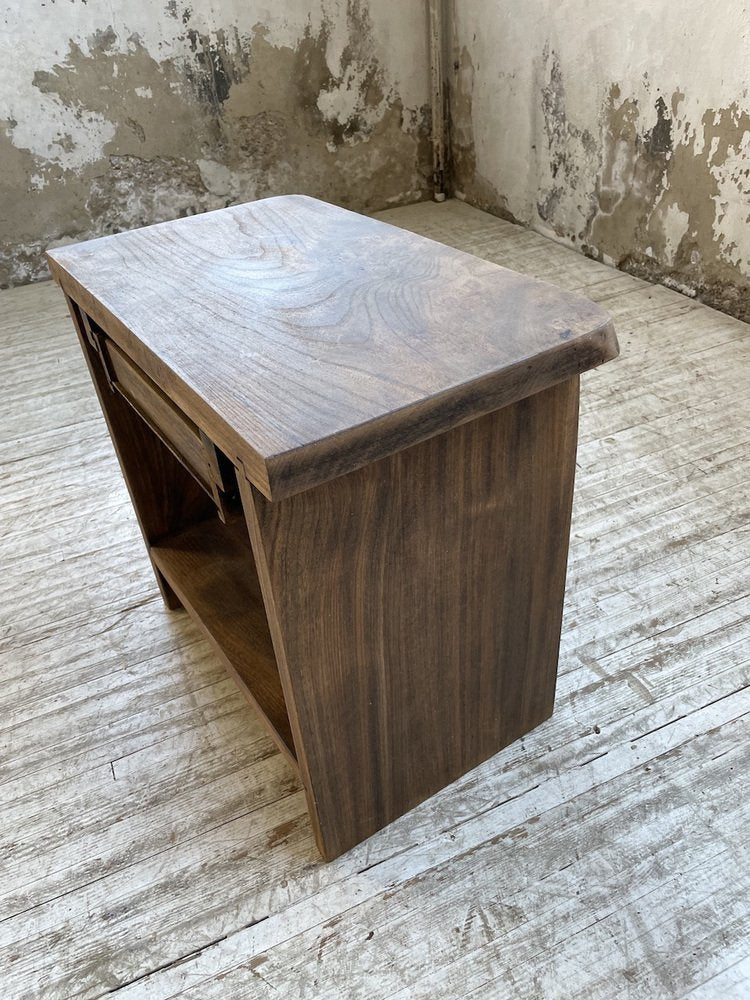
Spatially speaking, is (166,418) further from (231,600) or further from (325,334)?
(231,600)

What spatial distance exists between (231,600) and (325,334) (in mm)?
595

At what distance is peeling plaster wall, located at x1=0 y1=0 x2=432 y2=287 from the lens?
294cm

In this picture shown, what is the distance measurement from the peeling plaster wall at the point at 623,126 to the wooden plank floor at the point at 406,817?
103cm

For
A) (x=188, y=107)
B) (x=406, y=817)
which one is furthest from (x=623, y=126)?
(x=406, y=817)

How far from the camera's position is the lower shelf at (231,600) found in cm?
113

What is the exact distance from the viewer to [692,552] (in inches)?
61.6

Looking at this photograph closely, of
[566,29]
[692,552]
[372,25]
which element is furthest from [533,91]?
[692,552]

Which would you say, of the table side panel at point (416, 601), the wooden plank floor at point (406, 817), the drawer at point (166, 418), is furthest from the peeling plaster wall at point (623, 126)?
the drawer at point (166, 418)

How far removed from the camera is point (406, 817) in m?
1.12

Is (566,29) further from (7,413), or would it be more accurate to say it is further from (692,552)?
(7,413)

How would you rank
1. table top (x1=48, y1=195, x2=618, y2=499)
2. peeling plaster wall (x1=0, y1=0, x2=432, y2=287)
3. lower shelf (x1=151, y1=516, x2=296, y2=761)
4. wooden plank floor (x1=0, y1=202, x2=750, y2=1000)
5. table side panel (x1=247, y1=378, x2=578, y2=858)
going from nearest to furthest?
table top (x1=48, y1=195, x2=618, y2=499) < table side panel (x1=247, y1=378, x2=578, y2=858) < wooden plank floor (x1=0, y1=202, x2=750, y2=1000) < lower shelf (x1=151, y1=516, x2=296, y2=761) < peeling plaster wall (x1=0, y1=0, x2=432, y2=287)

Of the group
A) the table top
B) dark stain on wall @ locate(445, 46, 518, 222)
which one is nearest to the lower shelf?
the table top

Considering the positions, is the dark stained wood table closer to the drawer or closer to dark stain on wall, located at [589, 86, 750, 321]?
the drawer

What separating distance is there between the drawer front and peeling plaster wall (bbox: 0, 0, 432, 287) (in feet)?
7.79
